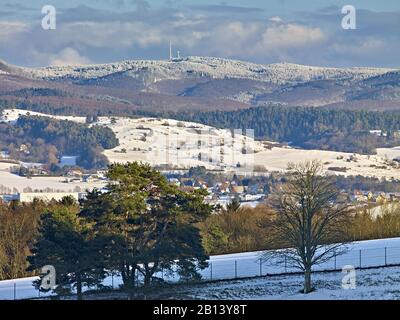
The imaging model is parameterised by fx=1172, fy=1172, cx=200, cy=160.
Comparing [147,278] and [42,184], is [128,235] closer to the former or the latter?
[147,278]

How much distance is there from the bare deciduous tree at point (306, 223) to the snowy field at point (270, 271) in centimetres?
108

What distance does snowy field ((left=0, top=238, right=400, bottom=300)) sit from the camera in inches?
1698

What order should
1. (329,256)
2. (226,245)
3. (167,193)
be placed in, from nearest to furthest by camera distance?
(167,193), (329,256), (226,245)

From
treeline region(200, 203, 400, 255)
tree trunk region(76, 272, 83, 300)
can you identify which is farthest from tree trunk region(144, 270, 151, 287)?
treeline region(200, 203, 400, 255)

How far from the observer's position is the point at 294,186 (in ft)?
148

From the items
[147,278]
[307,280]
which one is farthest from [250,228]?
[147,278]

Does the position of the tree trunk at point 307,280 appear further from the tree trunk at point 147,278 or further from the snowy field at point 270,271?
the tree trunk at point 147,278

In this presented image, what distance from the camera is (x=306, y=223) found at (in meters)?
44.1

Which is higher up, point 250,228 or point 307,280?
point 250,228

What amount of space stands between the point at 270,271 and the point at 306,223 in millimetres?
5310
